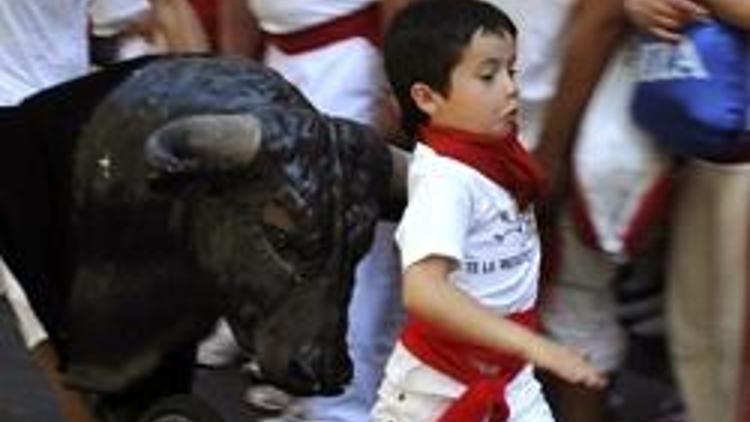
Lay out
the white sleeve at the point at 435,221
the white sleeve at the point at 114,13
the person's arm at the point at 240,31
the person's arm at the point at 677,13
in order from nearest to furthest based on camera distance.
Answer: the white sleeve at the point at 435,221 < the person's arm at the point at 677,13 < the person's arm at the point at 240,31 < the white sleeve at the point at 114,13

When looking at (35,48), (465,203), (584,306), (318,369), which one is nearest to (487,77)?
(465,203)

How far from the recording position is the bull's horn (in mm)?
3932

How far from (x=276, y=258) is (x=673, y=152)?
832mm

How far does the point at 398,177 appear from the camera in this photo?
3.95 metres

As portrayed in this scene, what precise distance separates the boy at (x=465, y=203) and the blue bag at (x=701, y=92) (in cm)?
28

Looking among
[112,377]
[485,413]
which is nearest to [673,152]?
[485,413]

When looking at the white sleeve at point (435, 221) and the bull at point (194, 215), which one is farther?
the bull at point (194, 215)

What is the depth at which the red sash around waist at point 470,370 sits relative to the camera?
147 inches

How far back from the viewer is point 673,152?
3953 millimetres

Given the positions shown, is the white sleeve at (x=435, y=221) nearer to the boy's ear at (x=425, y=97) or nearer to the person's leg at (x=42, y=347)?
the boy's ear at (x=425, y=97)

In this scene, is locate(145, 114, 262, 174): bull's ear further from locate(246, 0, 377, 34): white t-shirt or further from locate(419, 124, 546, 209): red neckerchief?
locate(246, 0, 377, 34): white t-shirt

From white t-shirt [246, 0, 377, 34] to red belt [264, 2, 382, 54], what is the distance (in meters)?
0.01

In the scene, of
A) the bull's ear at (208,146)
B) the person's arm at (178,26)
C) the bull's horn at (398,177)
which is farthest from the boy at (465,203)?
the person's arm at (178,26)

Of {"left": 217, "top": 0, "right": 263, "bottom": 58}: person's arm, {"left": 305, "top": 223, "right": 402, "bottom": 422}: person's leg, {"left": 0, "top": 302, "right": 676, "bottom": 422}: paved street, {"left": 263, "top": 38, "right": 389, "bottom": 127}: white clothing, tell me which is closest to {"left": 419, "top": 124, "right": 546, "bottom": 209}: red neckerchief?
{"left": 263, "top": 38, "right": 389, "bottom": 127}: white clothing
